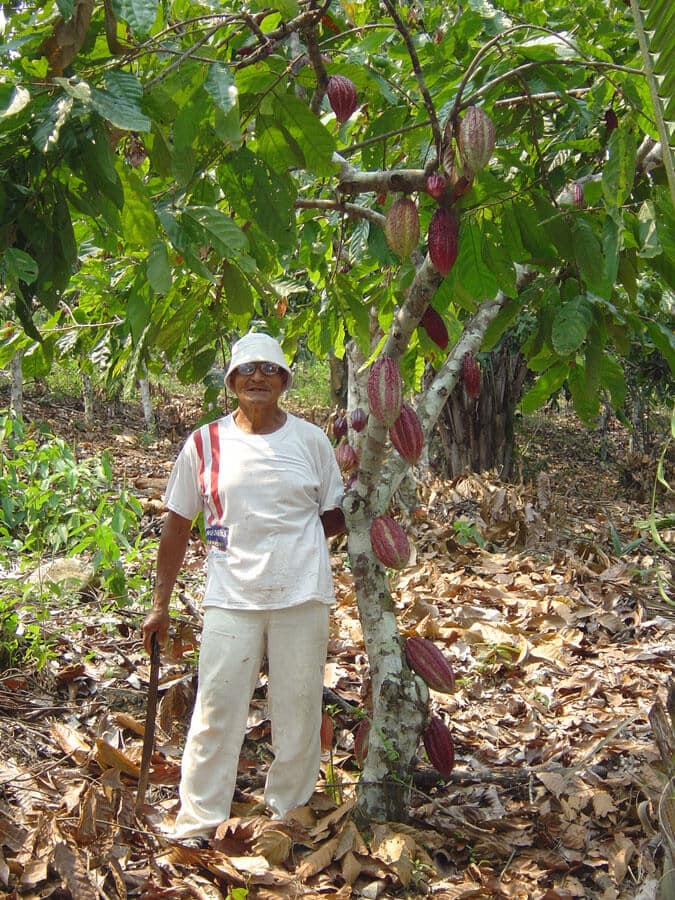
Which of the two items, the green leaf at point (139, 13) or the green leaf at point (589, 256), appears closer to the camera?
the green leaf at point (139, 13)

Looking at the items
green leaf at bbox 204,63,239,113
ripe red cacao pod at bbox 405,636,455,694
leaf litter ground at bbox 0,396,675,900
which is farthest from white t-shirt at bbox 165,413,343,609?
green leaf at bbox 204,63,239,113

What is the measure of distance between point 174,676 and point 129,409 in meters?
9.69

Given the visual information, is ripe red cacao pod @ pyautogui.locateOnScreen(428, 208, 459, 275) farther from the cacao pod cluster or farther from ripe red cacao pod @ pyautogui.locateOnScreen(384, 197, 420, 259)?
the cacao pod cluster

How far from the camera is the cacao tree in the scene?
136 cm

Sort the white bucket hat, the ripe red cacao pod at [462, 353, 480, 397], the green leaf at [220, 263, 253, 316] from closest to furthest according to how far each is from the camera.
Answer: the green leaf at [220, 263, 253, 316]
the white bucket hat
the ripe red cacao pod at [462, 353, 480, 397]

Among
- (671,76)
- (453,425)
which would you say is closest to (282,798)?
(671,76)

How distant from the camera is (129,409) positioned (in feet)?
40.2

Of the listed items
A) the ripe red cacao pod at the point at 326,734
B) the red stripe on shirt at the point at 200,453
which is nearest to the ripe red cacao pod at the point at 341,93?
the red stripe on shirt at the point at 200,453

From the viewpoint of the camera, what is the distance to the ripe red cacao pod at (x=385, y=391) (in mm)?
1991

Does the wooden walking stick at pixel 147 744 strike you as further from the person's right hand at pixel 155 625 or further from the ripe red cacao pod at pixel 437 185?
the ripe red cacao pod at pixel 437 185

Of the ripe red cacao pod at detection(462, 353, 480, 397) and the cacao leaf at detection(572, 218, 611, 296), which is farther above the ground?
the cacao leaf at detection(572, 218, 611, 296)

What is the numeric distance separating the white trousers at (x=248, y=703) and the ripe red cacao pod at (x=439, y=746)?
1.00 feet

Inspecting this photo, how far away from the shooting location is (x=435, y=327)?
215 cm

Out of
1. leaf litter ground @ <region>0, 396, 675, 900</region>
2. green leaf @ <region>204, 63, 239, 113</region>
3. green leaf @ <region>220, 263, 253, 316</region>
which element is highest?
green leaf @ <region>204, 63, 239, 113</region>
